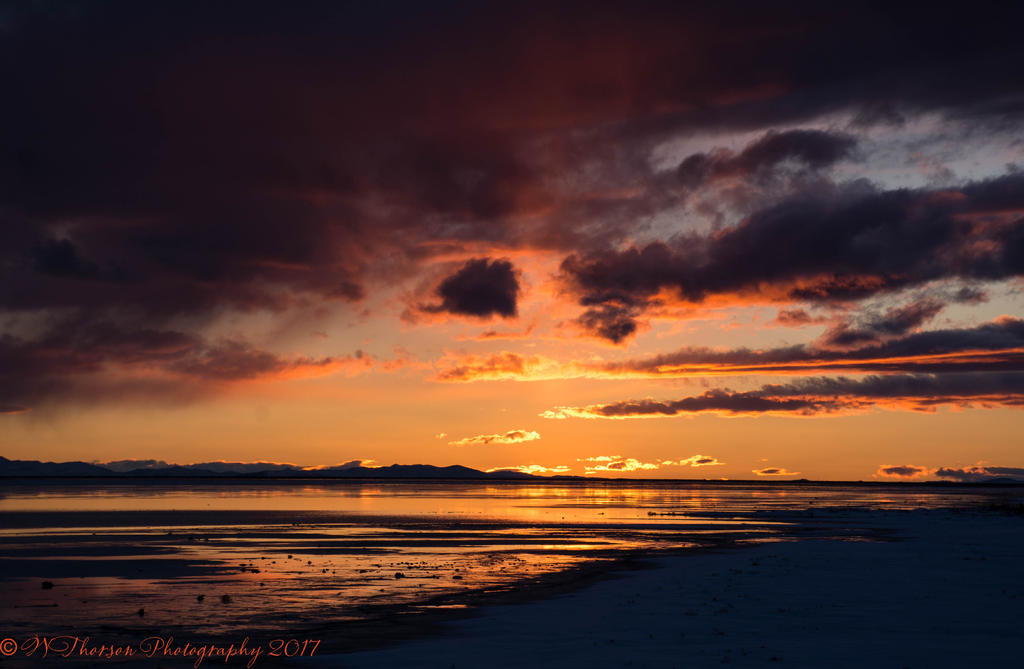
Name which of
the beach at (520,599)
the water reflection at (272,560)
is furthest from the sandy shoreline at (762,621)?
the water reflection at (272,560)

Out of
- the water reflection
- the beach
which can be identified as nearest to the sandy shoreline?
the beach

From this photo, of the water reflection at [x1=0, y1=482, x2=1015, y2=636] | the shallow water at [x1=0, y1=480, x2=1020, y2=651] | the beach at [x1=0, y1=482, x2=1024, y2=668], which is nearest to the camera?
the beach at [x1=0, y1=482, x2=1024, y2=668]

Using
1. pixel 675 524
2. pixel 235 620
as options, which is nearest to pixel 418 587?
pixel 235 620

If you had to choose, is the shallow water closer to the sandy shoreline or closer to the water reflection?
the water reflection

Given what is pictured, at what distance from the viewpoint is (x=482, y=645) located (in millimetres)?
22516

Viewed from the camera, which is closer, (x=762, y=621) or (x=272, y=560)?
(x=762, y=621)

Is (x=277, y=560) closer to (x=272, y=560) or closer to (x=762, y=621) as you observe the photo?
(x=272, y=560)

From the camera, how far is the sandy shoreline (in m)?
20.6

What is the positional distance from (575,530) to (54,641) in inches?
1907

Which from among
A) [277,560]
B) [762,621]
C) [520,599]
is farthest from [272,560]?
[762,621]

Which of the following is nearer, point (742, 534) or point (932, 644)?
point (932, 644)

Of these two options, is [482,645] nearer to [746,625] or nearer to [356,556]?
[746,625]

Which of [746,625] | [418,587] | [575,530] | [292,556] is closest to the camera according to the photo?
[746,625]

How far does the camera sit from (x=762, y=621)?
82.3 feet
